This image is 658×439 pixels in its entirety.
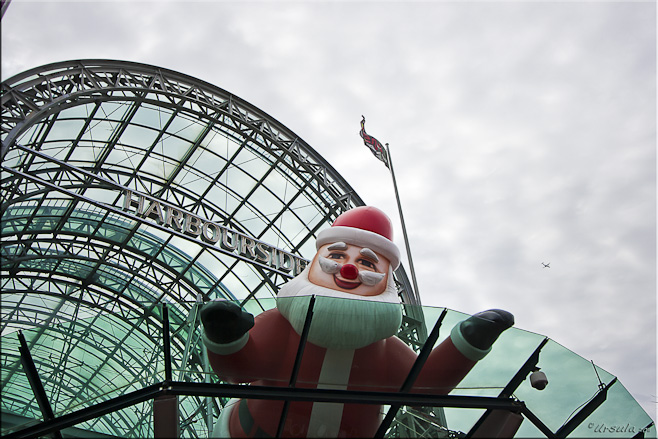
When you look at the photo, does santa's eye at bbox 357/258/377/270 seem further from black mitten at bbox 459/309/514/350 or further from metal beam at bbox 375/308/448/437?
black mitten at bbox 459/309/514/350

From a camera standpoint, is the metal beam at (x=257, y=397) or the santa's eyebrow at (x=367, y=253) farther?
the santa's eyebrow at (x=367, y=253)

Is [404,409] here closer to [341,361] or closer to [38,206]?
[341,361]

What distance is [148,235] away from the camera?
18.8 metres

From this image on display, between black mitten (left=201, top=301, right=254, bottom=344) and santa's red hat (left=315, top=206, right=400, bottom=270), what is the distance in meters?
1.95

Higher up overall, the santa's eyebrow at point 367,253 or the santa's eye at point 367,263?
the santa's eyebrow at point 367,253

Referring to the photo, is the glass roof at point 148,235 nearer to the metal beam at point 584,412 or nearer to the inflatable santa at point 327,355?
the metal beam at point 584,412

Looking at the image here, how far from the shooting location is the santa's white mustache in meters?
6.48

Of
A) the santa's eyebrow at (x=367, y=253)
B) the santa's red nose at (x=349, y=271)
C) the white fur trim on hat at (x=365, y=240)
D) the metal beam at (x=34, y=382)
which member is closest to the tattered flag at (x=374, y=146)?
the white fur trim on hat at (x=365, y=240)

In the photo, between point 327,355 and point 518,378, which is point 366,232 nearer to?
point 327,355

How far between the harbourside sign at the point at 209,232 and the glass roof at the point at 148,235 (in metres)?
0.04

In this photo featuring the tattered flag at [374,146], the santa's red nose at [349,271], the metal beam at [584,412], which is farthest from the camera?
the tattered flag at [374,146]

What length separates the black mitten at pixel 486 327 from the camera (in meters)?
5.70

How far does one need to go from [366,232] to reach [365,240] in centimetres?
12

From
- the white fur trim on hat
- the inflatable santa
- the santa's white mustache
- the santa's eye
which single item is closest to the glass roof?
the inflatable santa
